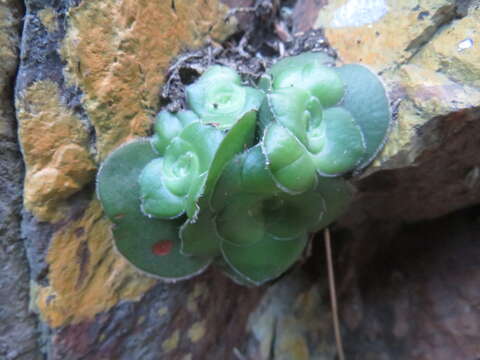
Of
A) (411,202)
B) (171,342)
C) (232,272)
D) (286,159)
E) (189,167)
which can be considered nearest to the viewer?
(286,159)

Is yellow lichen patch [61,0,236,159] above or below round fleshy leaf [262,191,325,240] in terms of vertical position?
above

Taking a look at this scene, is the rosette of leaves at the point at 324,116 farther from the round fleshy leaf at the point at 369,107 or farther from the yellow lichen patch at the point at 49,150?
the yellow lichen patch at the point at 49,150

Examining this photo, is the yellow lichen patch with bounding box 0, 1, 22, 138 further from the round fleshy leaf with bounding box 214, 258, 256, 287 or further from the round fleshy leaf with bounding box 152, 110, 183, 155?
the round fleshy leaf with bounding box 214, 258, 256, 287

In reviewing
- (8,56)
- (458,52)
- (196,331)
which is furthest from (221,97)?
(196,331)

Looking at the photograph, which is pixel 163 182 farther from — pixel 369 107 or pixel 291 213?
pixel 369 107

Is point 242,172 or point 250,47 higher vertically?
point 250,47

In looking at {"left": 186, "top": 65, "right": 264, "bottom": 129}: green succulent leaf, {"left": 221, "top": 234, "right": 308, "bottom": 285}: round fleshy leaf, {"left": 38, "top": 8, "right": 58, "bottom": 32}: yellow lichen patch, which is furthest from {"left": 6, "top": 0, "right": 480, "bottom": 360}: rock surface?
{"left": 221, "top": 234, "right": 308, "bottom": 285}: round fleshy leaf
